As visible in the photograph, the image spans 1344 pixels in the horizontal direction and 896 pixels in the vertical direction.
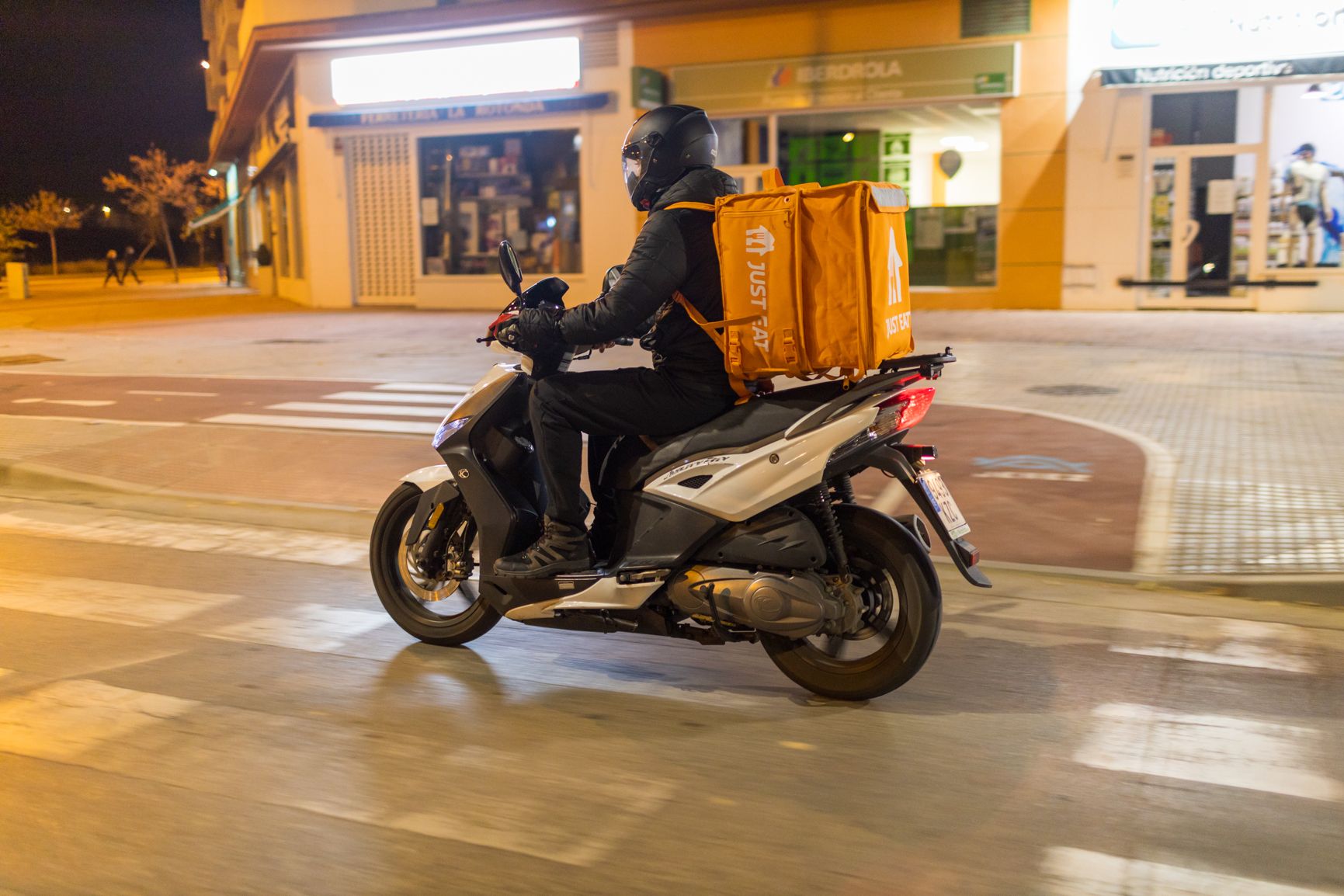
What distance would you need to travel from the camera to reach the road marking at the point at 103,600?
5.69 meters

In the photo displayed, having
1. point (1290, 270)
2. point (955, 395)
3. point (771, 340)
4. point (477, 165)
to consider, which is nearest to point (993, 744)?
point (771, 340)

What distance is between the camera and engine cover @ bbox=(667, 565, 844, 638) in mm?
4266

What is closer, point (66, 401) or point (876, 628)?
point (876, 628)

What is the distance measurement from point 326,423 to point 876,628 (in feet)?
24.7

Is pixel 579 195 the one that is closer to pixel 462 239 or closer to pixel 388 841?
pixel 462 239

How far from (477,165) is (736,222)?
2382 centimetres

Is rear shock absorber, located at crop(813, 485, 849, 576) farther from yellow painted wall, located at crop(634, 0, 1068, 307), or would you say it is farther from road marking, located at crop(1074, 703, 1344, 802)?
yellow painted wall, located at crop(634, 0, 1068, 307)

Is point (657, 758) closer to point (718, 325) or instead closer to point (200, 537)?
point (718, 325)

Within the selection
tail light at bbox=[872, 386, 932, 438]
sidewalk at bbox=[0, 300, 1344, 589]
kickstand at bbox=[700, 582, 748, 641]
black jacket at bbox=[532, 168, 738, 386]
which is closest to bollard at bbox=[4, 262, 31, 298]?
sidewalk at bbox=[0, 300, 1344, 589]

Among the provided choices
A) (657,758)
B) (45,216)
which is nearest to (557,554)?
(657,758)

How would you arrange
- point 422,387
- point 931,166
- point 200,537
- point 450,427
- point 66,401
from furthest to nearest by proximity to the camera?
1. point 931,166
2. point 422,387
3. point 66,401
4. point 200,537
5. point 450,427

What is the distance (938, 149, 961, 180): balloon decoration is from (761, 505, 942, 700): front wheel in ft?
64.1

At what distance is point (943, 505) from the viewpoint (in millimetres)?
4277

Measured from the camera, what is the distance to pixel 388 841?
3.44 metres
